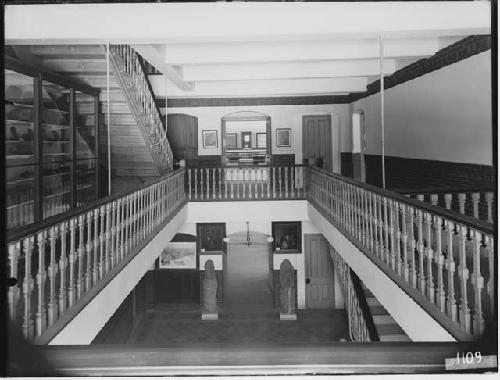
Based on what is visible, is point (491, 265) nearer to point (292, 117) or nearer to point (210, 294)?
point (210, 294)

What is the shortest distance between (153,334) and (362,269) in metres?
7.22

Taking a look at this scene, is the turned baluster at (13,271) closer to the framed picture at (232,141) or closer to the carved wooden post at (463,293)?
the carved wooden post at (463,293)

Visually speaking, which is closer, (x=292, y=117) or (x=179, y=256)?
(x=179, y=256)

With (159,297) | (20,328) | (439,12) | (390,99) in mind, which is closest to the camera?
(20,328)

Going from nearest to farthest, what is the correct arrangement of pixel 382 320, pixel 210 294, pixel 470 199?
pixel 470 199, pixel 382 320, pixel 210 294

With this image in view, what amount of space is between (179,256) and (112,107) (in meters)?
6.15

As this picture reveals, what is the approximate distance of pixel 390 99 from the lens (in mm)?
10516

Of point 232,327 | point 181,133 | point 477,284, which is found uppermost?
point 181,133

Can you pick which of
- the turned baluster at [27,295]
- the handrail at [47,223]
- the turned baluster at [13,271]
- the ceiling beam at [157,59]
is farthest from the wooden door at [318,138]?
the turned baluster at [13,271]

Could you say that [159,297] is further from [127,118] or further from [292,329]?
[127,118]

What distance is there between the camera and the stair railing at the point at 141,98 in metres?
7.54

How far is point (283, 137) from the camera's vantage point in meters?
14.5

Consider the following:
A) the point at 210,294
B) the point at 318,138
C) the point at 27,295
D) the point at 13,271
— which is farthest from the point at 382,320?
the point at 318,138

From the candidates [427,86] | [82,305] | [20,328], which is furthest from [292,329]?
[20,328]
